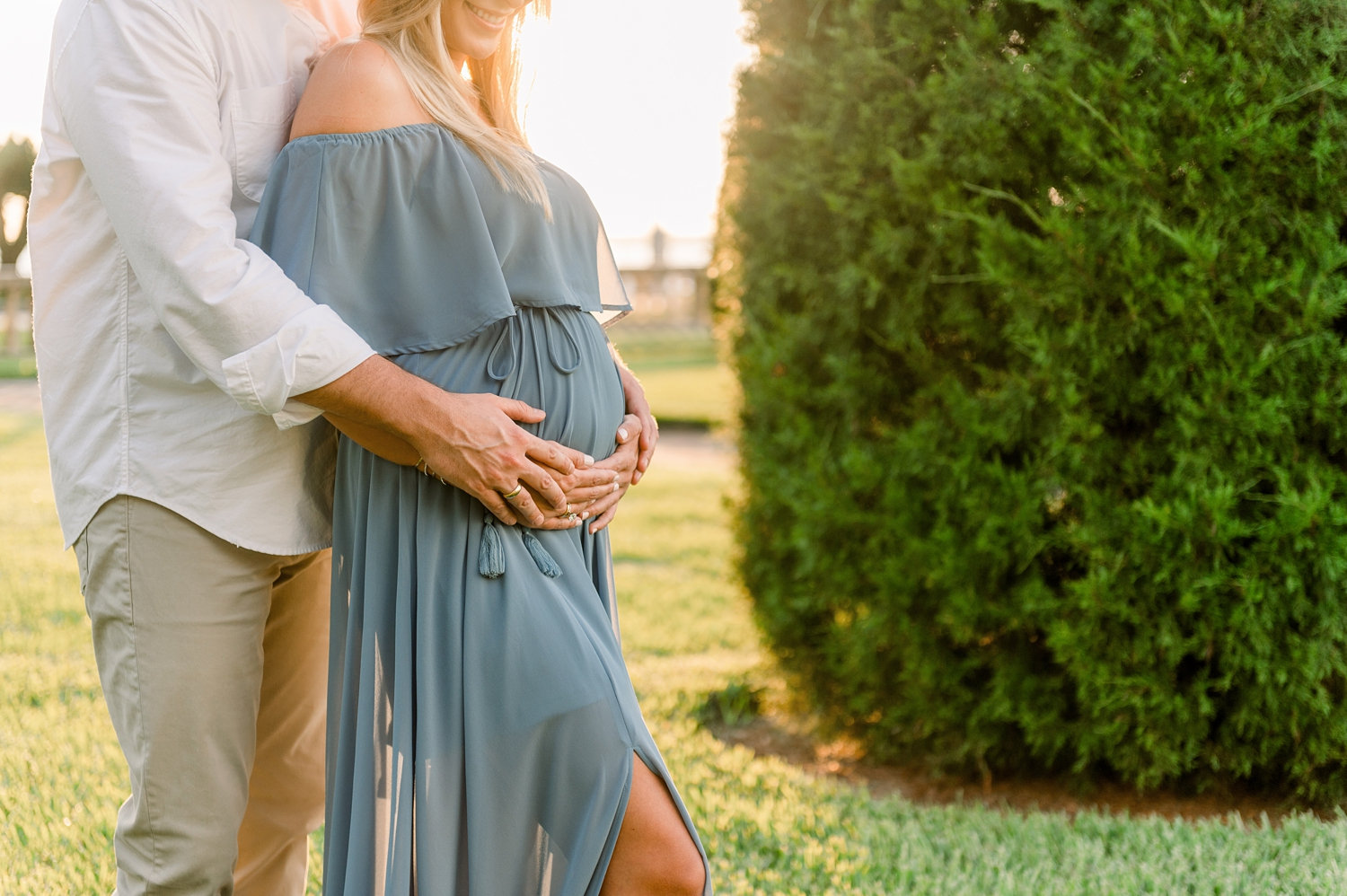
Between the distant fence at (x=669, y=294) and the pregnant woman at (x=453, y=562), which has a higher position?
the pregnant woman at (x=453, y=562)

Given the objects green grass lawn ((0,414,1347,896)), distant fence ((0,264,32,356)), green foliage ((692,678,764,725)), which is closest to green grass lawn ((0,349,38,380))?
distant fence ((0,264,32,356))

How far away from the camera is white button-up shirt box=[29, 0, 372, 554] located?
1680mm

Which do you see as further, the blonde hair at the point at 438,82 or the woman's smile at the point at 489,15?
the woman's smile at the point at 489,15

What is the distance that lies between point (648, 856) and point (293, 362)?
3.07 ft

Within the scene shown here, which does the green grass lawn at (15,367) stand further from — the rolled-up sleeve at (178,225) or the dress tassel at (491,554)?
the dress tassel at (491,554)

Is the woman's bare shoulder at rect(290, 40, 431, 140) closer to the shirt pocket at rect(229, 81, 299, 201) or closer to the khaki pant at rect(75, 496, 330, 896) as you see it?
the shirt pocket at rect(229, 81, 299, 201)

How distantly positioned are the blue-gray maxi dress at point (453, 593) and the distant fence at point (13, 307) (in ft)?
53.2

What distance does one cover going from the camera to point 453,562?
1802 mm

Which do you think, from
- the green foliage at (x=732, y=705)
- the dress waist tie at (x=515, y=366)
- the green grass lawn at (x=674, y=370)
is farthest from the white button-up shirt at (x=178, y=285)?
the green grass lawn at (x=674, y=370)

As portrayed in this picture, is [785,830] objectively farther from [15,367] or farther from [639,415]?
[15,367]

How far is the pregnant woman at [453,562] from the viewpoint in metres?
1.72

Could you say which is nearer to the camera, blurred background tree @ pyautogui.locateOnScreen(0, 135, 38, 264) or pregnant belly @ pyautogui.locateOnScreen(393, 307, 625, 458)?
pregnant belly @ pyautogui.locateOnScreen(393, 307, 625, 458)

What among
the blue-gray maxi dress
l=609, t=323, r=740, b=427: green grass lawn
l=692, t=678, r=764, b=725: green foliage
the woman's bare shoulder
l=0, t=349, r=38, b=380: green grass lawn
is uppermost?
the woman's bare shoulder

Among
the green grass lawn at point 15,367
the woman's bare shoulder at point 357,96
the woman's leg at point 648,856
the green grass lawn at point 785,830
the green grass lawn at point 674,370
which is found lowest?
the green grass lawn at point 674,370
